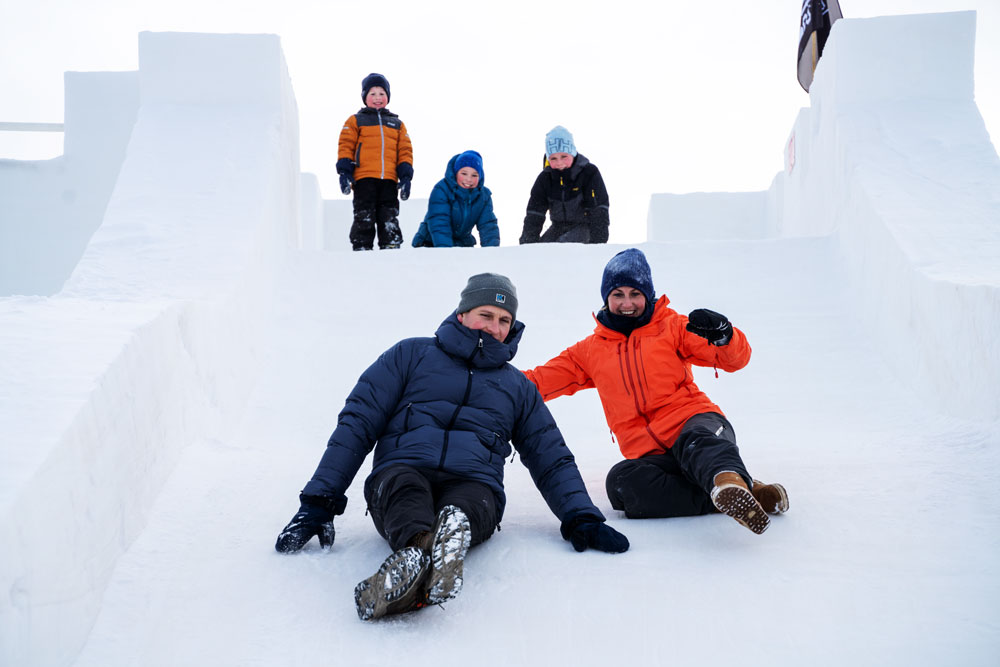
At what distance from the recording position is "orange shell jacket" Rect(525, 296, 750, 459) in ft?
8.52

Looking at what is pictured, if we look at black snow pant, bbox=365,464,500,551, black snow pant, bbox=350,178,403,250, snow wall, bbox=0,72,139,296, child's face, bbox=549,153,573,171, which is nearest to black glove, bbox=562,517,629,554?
black snow pant, bbox=365,464,500,551

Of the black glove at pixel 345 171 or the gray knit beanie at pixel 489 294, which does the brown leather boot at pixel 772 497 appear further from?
the black glove at pixel 345 171

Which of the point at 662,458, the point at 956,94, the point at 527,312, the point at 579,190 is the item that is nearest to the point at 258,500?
the point at 662,458

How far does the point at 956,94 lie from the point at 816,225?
1041mm

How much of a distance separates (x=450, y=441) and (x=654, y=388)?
74 centimetres

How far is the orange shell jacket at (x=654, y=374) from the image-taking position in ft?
8.52

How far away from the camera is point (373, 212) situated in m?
5.41

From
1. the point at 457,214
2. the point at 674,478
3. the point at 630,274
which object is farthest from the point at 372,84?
the point at 674,478

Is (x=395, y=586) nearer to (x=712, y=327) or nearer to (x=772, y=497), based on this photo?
(x=772, y=497)

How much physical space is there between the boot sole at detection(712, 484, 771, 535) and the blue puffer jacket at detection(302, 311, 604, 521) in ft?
1.14

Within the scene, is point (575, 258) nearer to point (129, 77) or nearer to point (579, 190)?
point (579, 190)

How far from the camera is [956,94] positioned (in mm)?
4656

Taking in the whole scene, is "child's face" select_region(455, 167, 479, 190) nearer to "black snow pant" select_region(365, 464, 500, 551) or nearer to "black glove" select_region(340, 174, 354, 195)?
"black glove" select_region(340, 174, 354, 195)

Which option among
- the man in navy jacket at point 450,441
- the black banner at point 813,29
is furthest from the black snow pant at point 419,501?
the black banner at point 813,29
